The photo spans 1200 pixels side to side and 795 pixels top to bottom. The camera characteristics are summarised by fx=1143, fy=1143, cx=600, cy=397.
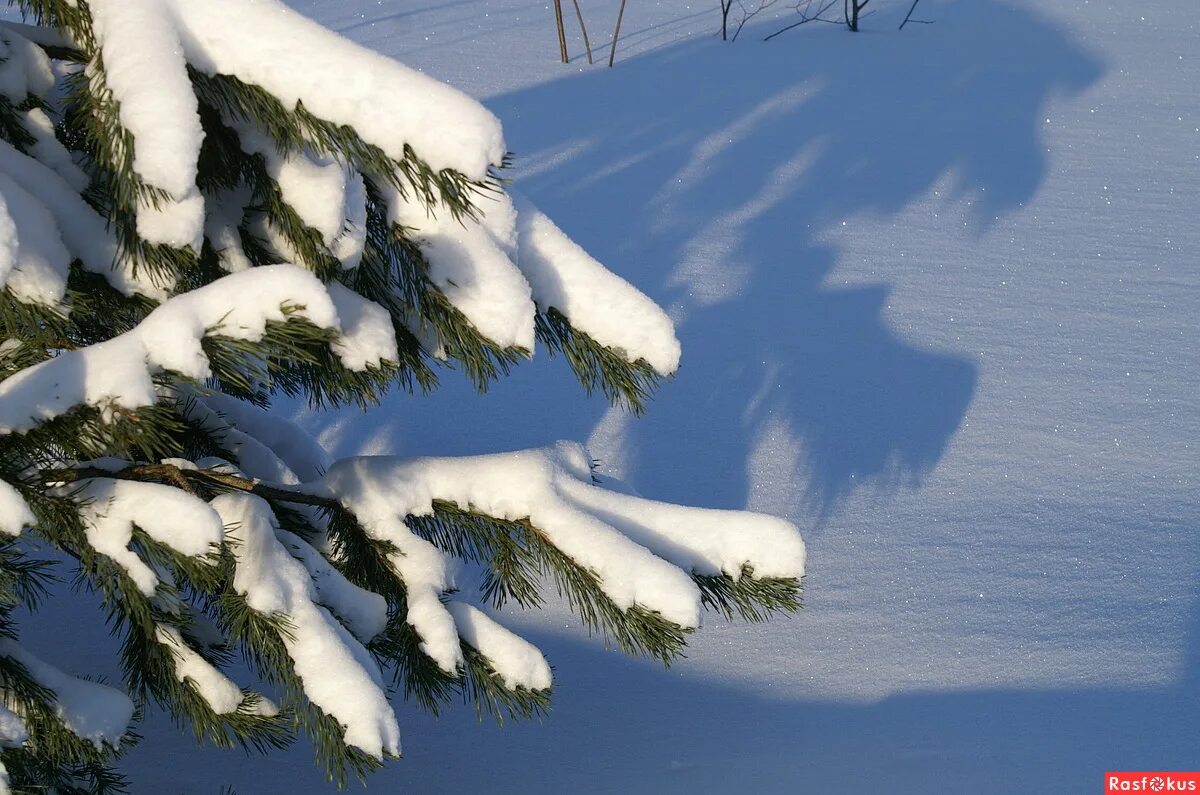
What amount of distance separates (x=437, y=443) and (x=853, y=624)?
1.49 meters

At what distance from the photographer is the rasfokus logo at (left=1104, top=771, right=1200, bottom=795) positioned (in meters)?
2.31

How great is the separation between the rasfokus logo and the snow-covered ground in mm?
39

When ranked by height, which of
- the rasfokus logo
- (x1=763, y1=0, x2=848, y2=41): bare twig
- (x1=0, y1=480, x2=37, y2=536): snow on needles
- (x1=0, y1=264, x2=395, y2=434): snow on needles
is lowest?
(x1=763, y1=0, x2=848, y2=41): bare twig

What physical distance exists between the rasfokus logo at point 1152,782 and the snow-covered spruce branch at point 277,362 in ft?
3.89

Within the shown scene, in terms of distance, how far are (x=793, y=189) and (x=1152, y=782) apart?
4139mm

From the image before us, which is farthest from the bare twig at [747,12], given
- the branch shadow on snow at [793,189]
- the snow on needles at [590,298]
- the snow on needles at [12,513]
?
the snow on needles at [12,513]

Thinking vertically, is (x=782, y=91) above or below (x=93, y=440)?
below

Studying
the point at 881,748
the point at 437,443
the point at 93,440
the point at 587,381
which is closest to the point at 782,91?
the point at 437,443

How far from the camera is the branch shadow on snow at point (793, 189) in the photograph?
155 inches

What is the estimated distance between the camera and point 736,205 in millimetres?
5773

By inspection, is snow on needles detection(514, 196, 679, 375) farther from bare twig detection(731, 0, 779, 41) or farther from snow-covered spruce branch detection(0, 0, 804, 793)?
bare twig detection(731, 0, 779, 41)

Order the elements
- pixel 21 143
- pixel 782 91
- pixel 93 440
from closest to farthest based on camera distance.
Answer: pixel 93 440, pixel 21 143, pixel 782 91

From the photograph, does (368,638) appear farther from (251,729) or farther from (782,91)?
(782,91)

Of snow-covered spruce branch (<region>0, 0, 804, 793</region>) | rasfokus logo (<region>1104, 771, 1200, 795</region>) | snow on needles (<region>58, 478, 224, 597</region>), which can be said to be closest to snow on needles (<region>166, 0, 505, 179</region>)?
snow-covered spruce branch (<region>0, 0, 804, 793</region>)
